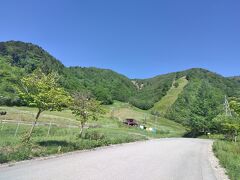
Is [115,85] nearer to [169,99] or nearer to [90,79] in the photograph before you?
[90,79]

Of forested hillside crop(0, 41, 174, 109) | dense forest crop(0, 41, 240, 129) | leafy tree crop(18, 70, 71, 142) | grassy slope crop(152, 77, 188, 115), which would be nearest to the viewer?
leafy tree crop(18, 70, 71, 142)

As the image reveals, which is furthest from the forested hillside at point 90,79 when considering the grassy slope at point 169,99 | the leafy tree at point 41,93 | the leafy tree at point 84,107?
the leafy tree at point 41,93

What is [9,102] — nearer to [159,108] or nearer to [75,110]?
[75,110]

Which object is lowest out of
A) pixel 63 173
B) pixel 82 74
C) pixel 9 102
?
pixel 63 173

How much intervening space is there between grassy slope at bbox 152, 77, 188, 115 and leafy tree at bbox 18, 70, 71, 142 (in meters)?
114

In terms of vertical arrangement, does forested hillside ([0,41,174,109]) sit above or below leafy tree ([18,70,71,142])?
above

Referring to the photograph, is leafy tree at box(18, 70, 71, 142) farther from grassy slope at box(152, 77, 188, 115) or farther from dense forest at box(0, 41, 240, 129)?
grassy slope at box(152, 77, 188, 115)

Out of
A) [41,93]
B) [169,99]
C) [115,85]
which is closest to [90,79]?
[115,85]

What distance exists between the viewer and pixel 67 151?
20719mm

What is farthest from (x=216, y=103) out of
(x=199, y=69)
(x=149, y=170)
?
(x=199, y=69)

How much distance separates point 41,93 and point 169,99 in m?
143

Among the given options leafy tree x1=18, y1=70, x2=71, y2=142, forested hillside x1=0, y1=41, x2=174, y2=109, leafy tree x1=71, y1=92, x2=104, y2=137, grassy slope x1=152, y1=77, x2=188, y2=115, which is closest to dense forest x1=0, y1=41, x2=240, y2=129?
forested hillside x1=0, y1=41, x2=174, y2=109

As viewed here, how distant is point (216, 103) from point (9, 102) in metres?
47.7

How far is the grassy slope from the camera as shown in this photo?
148 m
